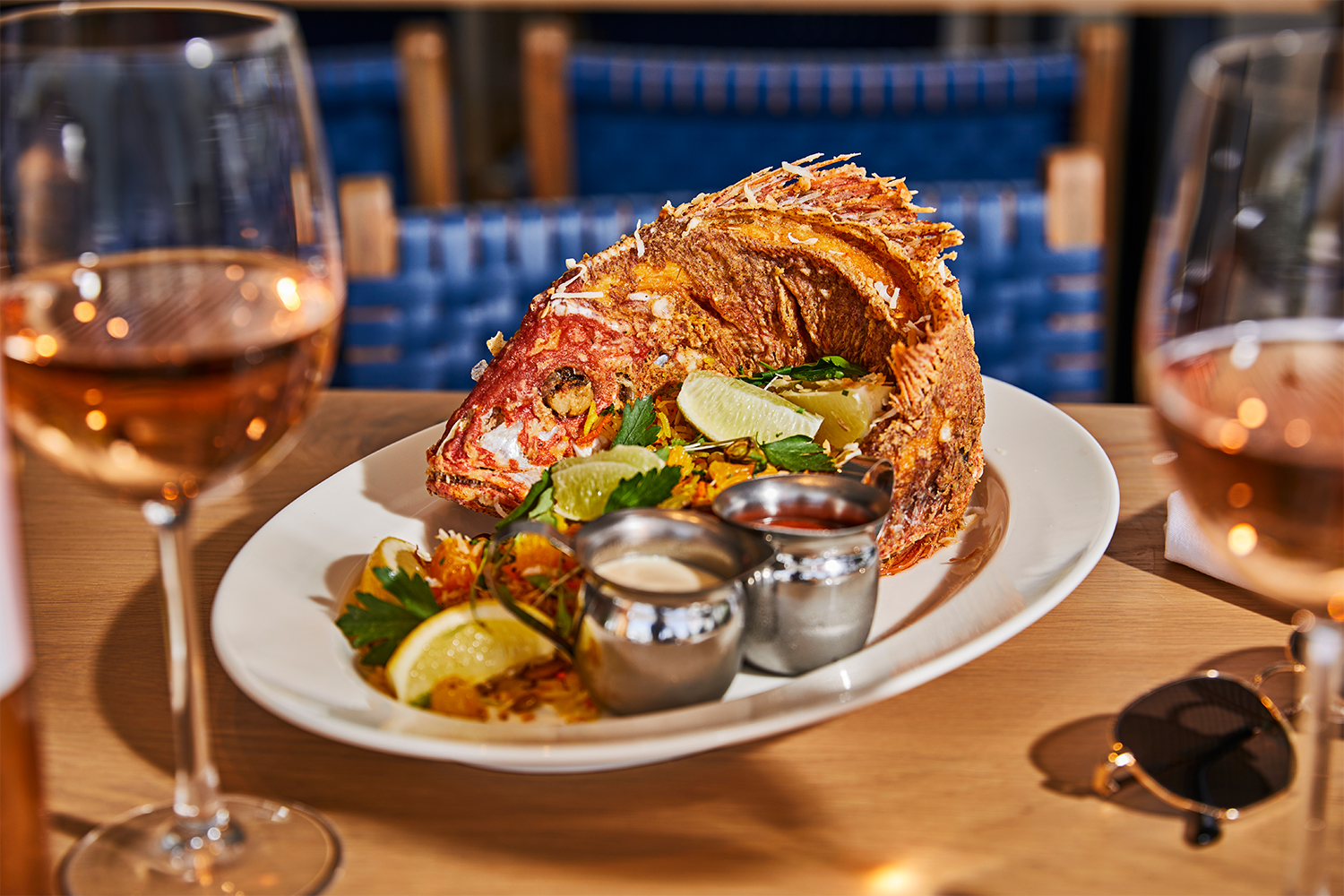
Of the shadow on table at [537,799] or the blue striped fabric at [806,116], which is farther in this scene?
the blue striped fabric at [806,116]

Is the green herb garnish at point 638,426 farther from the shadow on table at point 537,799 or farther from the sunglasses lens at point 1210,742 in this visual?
the sunglasses lens at point 1210,742

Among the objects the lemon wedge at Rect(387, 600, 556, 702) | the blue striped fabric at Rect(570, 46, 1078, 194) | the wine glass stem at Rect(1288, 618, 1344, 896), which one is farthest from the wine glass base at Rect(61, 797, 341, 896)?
the blue striped fabric at Rect(570, 46, 1078, 194)

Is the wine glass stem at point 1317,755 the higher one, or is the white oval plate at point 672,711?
the wine glass stem at point 1317,755

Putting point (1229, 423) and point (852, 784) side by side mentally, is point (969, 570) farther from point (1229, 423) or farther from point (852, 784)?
point (1229, 423)

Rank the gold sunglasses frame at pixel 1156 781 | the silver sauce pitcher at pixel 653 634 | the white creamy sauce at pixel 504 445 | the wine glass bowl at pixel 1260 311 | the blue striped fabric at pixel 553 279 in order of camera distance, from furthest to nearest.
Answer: the blue striped fabric at pixel 553 279 < the white creamy sauce at pixel 504 445 < the silver sauce pitcher at pixel 653 634 < the gold sunglasses frame at pixel 1156 781 < the wine glass bowl at pixel 1260 311

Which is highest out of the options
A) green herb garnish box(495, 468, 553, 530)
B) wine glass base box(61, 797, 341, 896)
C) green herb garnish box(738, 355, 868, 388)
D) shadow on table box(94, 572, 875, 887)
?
green herb garnish box(738, 355, 868, 388)

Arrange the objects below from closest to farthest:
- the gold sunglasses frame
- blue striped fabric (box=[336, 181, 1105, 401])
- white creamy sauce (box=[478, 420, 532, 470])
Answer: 1. the gold sunglasses frame
2. white creamy sauce (box=[478, 420, 532, 470])
3. blue striped fabric (box=[336, 181, 1105, 401])

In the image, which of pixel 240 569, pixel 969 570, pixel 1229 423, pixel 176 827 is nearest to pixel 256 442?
pixel 176 827

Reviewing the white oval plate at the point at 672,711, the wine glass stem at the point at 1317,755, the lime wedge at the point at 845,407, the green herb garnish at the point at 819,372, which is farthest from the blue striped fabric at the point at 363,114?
the wine glass stem at the point at 1317,755

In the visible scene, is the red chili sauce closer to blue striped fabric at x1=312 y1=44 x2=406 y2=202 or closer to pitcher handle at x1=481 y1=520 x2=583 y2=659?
pitcher handle at x1=481 y1=520 x2=583 y2=659
